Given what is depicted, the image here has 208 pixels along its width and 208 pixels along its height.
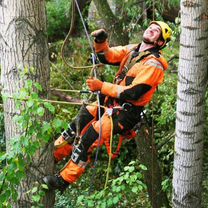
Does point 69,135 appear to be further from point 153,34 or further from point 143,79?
point 153,34

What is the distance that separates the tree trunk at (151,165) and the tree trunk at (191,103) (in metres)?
1.04

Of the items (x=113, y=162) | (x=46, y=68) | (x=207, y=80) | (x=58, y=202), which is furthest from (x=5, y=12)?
(x=113, y=162)

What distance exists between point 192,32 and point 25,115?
77.2 inches

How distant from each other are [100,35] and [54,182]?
1.64 m

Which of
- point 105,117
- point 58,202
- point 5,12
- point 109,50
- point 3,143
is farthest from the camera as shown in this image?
point 3,143

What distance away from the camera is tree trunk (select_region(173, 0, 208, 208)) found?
13.6 feet

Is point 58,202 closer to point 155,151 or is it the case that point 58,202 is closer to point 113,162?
point 155,151

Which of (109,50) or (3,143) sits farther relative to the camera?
(3,143)

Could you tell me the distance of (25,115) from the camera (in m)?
3.04

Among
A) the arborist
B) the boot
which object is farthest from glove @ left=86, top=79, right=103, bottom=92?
the boot

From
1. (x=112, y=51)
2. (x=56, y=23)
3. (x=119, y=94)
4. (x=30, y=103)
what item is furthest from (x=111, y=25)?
(x=56, y=23)

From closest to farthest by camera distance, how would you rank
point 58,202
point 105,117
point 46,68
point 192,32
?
point 46,68 < point 192,32 < point 105,117 < point 58,202

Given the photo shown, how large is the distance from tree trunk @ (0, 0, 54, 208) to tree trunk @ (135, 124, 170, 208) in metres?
2.16

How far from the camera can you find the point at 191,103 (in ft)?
14.4
